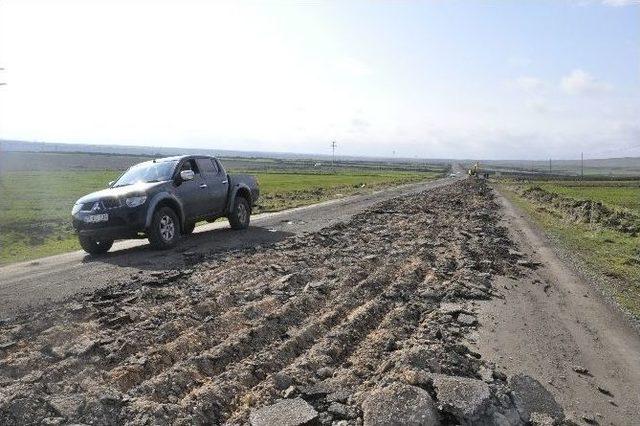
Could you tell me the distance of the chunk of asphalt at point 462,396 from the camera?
416cm

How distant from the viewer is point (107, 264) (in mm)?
10305

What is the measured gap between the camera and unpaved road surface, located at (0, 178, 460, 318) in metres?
8.09

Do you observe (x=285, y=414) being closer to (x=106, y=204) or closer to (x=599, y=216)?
(x=106, y=204)

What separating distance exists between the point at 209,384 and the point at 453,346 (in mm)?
2721

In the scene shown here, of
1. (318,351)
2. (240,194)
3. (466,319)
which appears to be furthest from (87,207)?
(466,319)

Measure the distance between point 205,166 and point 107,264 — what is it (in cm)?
437

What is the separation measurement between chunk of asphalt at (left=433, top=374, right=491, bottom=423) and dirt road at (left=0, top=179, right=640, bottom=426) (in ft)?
0.05

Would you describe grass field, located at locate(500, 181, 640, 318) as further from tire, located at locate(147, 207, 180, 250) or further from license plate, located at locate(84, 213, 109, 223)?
license plate, located at locate(84, 213, 109, 223)

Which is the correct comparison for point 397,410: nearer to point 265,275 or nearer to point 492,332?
point 492,332

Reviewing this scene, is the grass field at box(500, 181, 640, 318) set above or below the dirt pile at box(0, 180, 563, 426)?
below

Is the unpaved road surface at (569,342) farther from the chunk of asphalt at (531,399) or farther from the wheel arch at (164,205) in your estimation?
the wheel arch at (164,205)

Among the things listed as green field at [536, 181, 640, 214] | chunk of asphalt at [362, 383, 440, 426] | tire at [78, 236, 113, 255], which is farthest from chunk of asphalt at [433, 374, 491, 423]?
green field at [536, 181, 640, 214]

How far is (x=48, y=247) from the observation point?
1524 centimetres

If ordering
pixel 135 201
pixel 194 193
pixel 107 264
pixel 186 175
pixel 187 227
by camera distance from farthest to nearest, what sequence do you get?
pixel 187 227 < pixel 194 193 < pixel 186 175 < pixel 135 201 < pixel 107 264
